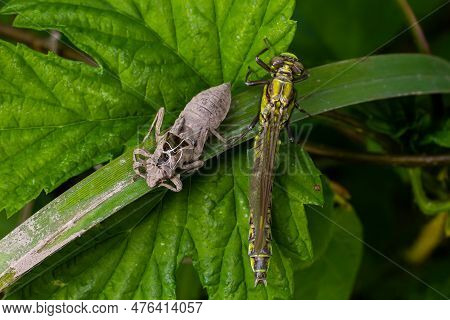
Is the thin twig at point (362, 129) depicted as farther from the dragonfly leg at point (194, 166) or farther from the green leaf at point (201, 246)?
the dragonfly leg at point (194, 166)

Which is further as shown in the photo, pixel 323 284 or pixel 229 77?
pixel 323 284

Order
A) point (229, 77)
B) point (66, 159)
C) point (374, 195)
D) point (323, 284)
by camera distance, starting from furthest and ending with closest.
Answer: point (374, 195), point (323, 284), point (229, 77), point (66, 159)

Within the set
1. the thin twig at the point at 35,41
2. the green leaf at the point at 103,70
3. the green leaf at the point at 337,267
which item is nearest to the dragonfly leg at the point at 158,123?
the green leaf at the point at 103,70

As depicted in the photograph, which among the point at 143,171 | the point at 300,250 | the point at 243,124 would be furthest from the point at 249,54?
the point at 300,250

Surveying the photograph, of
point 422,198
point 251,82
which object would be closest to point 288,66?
point 251,82

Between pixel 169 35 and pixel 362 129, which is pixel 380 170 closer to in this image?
pixel 362 129
